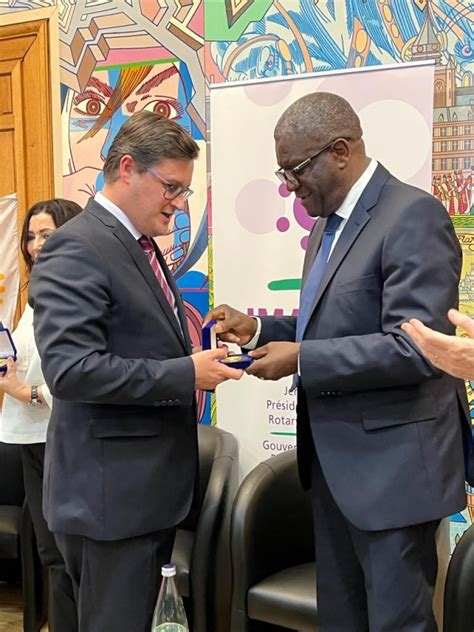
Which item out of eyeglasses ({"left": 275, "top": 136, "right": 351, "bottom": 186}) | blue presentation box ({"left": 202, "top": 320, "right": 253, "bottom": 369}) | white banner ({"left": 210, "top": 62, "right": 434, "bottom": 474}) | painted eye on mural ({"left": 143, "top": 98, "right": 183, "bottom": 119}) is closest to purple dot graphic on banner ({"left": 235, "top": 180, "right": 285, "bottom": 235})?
white banner ({"left": 210, "top": 62, "right": 434, "bottom": 474})

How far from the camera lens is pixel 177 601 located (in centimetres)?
176

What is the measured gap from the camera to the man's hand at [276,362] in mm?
1900

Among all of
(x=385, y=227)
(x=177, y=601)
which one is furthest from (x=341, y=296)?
(x=177, y=601)

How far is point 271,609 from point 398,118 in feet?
5.70

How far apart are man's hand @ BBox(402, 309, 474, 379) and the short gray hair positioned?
2.46 ft

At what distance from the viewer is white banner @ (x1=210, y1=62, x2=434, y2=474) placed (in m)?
2.92

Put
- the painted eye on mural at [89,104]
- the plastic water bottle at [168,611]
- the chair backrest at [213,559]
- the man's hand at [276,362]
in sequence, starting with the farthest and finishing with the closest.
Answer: the painted eye on mural at [89,104]
the chair backrest at [213,559]
the man's hand at [276,362]
the plastic water bottle at [168,611]

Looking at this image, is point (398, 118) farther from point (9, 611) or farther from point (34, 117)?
point (9, 611)

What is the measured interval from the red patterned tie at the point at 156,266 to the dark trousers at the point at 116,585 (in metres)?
0.62

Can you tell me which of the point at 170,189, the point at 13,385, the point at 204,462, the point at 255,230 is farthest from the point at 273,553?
the point at 170,189

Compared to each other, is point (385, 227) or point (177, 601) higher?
point (385, 227)

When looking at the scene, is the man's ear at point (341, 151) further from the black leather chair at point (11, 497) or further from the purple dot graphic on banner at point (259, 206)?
the black leather chair at point (11, 497)

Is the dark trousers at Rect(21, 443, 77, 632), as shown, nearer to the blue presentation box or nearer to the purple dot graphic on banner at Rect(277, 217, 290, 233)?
the blue presentation box

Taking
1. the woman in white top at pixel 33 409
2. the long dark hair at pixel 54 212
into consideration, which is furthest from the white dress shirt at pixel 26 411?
the long dark hair at pixel 54 212
